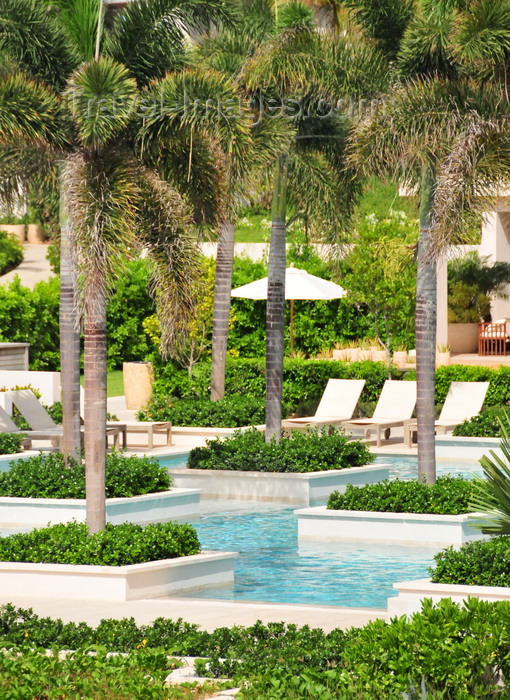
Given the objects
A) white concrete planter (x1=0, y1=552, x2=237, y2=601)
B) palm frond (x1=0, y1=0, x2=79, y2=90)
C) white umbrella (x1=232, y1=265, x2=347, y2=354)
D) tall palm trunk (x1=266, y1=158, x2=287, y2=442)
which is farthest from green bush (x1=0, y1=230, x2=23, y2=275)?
white concrete planter (x1=0, y1=552, x2=237, y2=601)

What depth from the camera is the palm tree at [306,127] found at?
1416 centimetres

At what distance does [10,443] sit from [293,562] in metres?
5.74

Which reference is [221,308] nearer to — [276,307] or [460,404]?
[276,307]

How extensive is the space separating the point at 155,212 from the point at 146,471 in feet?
12.1

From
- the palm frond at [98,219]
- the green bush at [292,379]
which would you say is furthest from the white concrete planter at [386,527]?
the green bush at [292,379]

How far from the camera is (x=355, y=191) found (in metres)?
17.1

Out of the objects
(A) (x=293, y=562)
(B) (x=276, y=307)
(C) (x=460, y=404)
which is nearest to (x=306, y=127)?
(B) (x=276, y=307)

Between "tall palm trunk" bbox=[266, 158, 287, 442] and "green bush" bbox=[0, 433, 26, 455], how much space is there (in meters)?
3.43

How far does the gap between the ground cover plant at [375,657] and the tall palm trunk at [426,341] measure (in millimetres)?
5788

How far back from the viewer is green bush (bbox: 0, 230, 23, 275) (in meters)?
42.1

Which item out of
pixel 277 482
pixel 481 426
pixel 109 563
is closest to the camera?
pixel 109 563

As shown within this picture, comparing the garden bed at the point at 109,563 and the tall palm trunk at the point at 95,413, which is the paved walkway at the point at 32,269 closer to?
the tall palm trunk at the point at 95,413

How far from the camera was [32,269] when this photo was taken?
43.6 metres

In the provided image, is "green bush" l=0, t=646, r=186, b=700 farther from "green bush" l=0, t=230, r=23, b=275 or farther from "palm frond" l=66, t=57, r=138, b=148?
"green bush" l=0, t=230, r=23, b=275
